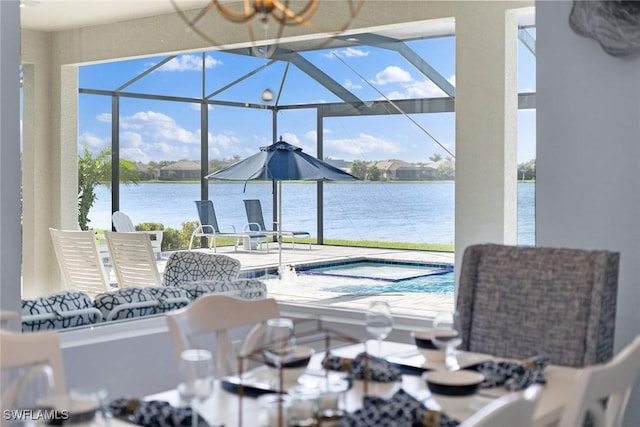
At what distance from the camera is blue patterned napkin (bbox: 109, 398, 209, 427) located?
6.81ft

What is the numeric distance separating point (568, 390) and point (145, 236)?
8.26 feet

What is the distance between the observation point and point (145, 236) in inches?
172

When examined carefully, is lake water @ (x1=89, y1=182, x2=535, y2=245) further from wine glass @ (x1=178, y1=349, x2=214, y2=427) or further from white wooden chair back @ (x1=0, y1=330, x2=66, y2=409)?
wine glass @ (x1=178, y1=349, x2=214, y2=427)

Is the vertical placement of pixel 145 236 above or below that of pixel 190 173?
below

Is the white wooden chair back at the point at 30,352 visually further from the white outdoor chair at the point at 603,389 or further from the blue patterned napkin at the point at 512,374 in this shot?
the white outdoor chair at the point at 603,389

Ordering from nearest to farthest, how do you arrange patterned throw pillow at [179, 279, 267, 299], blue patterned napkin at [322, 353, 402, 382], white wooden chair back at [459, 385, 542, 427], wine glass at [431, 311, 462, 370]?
white wooden chair back at [459, 385, 542, 427] < blue patterned napkin at [322, 353, 402, 382] < wine glass at [431, 311, 462, 370] < patterned throw pillow at [179, 279, 267, 299]

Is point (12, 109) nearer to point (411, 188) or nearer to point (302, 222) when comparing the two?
point (302, 222)

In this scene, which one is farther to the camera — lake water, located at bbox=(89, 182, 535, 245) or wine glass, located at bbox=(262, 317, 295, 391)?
lake water, located at bbox=(89, 182, 535, 245)

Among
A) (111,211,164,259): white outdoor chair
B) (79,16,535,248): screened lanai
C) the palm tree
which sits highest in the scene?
(79,16,535,248): screened lanai

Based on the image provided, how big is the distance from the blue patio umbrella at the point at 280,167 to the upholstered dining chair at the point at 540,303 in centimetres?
146

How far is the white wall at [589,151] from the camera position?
12.3 feet

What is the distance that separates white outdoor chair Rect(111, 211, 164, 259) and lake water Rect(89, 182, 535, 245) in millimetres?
31

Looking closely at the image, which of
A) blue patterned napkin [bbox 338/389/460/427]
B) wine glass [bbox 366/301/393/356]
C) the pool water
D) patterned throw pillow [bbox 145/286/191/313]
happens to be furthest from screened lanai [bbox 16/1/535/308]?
blue patterned napkin [bbox 338/389/460/427]

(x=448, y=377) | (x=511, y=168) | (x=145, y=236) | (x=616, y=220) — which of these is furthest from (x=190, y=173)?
(x=448, y=377)
